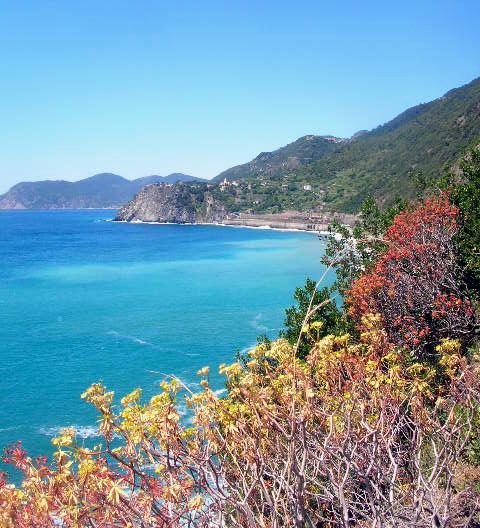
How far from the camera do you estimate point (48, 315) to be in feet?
121

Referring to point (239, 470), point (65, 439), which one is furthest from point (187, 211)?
point (65, 439)

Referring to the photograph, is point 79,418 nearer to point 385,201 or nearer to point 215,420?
point 215,420

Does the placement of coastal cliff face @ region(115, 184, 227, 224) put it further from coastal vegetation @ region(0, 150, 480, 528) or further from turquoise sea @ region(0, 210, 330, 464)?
coastal vegetation @ region(0, 150, 480, 528)

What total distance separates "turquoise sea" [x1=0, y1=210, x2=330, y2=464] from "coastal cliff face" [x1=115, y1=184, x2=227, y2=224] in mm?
68840

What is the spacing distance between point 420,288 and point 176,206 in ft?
460

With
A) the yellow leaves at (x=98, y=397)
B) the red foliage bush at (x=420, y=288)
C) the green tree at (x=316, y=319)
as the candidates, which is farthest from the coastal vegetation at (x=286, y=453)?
the green tree at (x=316, y=319)

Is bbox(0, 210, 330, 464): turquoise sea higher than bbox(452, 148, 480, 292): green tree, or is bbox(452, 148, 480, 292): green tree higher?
bbox(452, 148, 480, 292): green tree

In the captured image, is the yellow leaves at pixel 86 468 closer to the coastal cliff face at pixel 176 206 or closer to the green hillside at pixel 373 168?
the green hillside at pixel 373 168

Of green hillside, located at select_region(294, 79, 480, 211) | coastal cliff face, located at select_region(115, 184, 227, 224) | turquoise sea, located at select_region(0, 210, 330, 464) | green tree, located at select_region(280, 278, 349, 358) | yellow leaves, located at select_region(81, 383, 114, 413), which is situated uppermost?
green hillside, located at select_region(294, 79, 480, 211)

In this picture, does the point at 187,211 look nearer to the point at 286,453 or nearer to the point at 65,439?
the point at 286,453

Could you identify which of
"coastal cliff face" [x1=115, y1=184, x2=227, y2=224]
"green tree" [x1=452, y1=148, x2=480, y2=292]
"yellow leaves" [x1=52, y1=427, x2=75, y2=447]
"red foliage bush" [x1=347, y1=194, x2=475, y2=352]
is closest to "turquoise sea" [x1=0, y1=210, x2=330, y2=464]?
"yellow leaves" [x1=52, y1=427, x2=75, y2=447]

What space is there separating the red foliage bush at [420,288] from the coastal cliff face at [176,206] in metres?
127

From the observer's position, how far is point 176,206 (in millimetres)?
149250

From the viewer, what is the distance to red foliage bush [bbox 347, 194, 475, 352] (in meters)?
11.1
